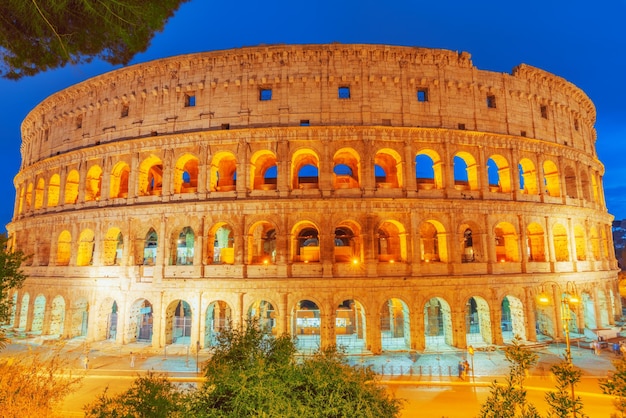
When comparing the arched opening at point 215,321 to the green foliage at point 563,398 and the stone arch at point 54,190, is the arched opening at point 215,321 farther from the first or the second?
the green foliage at point 563,398

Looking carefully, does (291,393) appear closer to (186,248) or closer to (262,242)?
(262,242)

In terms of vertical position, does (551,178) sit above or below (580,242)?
above

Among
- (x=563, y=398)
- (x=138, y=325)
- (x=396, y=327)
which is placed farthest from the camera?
(x=396, y=327)

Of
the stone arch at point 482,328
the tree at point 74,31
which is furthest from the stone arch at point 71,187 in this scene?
the stone arch at point 482,328

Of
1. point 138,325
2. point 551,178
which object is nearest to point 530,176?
point 551,178

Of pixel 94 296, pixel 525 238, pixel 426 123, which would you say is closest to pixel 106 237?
pixel 94 296

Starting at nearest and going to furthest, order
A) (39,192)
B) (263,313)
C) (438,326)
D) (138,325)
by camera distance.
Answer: (138,325), (438,326), (263,313), (39,192)
